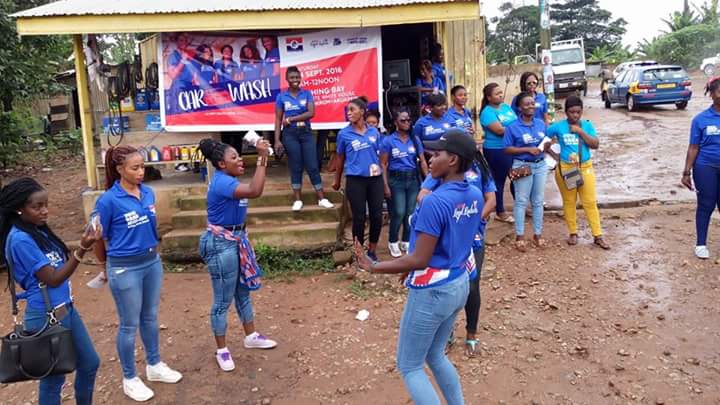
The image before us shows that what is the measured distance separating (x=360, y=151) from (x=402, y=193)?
661 mm

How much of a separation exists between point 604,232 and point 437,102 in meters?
2.71

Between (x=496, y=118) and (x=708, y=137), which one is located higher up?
(x=496, y=118)

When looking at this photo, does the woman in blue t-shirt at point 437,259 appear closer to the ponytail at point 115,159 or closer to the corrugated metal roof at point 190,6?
the ponytail at point 115,159

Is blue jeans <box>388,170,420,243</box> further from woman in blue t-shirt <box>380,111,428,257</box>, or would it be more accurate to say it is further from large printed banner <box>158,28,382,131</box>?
large printed banner <box>158,28,382,131</box>

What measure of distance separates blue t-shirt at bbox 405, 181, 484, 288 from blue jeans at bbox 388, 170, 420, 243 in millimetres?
3003

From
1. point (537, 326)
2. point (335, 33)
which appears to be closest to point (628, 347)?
point (537, 326)

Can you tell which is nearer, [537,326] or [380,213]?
[537,326]

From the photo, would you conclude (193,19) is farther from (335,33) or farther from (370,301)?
(370,301)

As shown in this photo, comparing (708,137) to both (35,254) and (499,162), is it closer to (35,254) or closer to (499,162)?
(499,162)

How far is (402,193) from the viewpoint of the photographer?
5957 mm

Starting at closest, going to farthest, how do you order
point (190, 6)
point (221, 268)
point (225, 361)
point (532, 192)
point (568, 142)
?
point (221, 268)
point (225, 361)
point (568, 142)
point (532, 192)
point (190, 6)

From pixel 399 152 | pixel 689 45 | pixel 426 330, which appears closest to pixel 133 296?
pixel 426 330

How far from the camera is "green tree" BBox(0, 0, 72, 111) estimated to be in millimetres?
10125

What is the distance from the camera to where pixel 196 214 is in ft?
22.6
